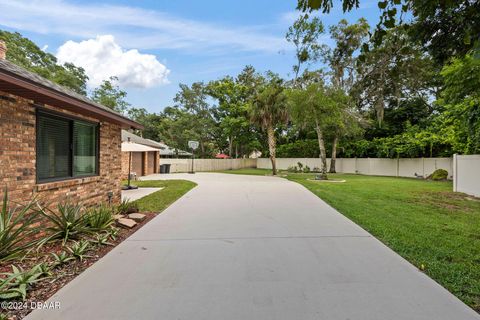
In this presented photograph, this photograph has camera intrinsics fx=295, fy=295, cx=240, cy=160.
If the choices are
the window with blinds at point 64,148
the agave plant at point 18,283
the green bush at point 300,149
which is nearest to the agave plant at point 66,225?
the window with blinds at point 64,148

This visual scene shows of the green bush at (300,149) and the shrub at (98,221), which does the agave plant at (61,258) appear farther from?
the green bush at (300,149)

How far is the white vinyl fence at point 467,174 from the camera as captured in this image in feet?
37.5

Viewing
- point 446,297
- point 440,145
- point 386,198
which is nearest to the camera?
point 446,297

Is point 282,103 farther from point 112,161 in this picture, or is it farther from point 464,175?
point 112,161

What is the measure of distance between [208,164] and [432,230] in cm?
2620

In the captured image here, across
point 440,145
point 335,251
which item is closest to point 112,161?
point 335,251

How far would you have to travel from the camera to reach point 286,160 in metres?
33.5

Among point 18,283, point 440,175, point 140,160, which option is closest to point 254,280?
point 18,283

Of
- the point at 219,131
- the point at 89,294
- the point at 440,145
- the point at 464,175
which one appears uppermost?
the point at 219,131

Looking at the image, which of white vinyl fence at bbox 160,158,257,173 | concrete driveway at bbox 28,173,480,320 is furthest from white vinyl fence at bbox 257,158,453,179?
concrete driveway at bbox 28,173,480,320

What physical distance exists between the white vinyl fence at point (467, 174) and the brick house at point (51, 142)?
12889mm

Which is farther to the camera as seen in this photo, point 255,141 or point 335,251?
point 255,141

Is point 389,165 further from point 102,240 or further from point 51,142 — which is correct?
point 51,142

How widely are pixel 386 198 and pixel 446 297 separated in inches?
316
